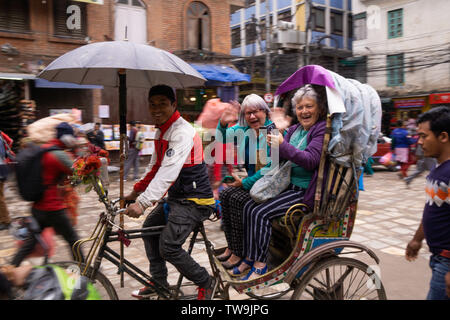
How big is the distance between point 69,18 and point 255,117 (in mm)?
11254

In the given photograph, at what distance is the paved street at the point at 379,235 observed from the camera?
416cm

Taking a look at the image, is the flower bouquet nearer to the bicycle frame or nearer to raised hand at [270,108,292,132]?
the bicycle frame

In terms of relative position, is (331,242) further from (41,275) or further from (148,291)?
(41,275)

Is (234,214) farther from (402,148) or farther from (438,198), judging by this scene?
(402,148)

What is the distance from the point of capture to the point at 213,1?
15.6 m

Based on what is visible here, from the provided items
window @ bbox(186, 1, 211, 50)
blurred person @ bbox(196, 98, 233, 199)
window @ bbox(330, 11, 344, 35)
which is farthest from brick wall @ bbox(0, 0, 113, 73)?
window @ bbox(330, 11, 344, 35)

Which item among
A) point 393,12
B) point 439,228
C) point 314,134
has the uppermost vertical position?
point 393,12

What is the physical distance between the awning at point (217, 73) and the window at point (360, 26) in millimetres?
13144

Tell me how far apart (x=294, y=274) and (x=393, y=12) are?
79.8ft

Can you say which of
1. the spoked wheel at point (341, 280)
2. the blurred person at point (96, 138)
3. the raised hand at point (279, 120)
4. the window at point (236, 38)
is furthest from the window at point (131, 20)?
the window at point (236, 38)

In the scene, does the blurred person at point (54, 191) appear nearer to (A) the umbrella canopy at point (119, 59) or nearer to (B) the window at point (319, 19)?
(A) the umbrella canopy at point (119, 59)

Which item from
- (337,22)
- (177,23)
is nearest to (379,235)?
(177,23)

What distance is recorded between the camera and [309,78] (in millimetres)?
3160

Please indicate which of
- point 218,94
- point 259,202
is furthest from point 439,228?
point 218,94
